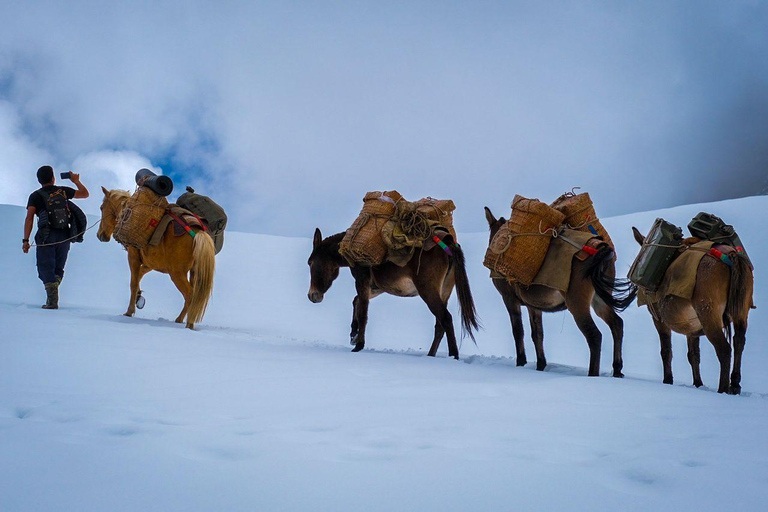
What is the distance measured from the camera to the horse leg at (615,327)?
18.6ft

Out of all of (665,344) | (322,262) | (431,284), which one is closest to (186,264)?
(322,262)

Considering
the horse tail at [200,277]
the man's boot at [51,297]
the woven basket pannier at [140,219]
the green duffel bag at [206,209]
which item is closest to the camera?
the horse tail at [200,277]

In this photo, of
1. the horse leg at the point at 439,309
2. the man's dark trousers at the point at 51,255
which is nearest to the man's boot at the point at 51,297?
the man's dark trousers at the point at 51,255

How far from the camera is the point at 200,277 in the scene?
7.17m

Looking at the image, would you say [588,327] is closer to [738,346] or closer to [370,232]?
[738,346]

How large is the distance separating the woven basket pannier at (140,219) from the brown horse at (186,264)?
7.3 inches

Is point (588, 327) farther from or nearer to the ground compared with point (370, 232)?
nearer to the ground

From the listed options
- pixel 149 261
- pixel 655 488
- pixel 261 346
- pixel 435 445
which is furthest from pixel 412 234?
pixel 655 488

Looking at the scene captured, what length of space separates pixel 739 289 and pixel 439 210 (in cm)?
311

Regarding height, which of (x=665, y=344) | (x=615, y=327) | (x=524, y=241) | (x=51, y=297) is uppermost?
(x=524, y=241)

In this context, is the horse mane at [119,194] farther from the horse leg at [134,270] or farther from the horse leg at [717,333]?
the horse leg at [717,333]

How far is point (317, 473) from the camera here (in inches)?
84.0

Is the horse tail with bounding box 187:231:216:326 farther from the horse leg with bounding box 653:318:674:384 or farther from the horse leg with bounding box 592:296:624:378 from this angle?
the horse leg with bounding box 653:318:674:384

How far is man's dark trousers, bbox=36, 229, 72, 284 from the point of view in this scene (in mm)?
8508
